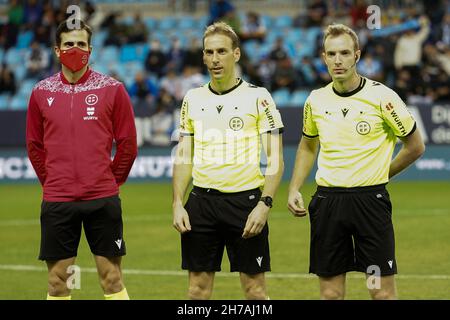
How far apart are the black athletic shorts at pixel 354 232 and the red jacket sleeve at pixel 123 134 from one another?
1.45 meters

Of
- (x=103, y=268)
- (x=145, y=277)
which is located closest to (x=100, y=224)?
(x=103, y=268)

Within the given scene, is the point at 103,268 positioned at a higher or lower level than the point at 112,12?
lower

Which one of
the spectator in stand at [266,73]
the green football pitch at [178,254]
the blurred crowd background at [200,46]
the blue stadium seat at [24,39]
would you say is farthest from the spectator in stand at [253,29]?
the green football pitch at [178,254]

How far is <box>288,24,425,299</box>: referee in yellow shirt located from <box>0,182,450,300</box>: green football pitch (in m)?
2.98

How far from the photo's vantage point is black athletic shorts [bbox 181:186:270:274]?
7.51 metres

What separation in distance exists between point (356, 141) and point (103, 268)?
2.03m

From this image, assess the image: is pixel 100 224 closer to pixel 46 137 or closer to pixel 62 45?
pixel 46 137

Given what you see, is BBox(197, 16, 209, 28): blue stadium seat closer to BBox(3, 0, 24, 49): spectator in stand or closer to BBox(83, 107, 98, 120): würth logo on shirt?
BBox(3, 0, 24, 49): spectator in stand

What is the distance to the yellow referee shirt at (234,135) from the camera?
7527mm

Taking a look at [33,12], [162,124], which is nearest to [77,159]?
[162,124]

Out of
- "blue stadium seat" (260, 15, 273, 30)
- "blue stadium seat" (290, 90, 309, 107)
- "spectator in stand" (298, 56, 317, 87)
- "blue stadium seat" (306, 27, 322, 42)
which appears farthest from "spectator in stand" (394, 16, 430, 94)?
"blue stadium seat" (260, 15, 273, 30)
